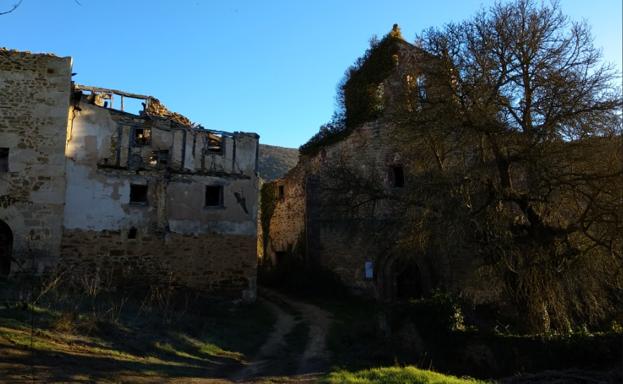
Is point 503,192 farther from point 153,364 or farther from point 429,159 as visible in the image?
point 153,364

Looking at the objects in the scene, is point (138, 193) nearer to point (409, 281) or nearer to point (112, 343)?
point (112, 343)

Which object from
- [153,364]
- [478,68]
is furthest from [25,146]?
[478,68]

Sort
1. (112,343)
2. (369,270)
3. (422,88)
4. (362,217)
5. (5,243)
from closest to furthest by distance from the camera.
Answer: (112,343)
(422,88)
(5,243)
(362,217)
(369,270)

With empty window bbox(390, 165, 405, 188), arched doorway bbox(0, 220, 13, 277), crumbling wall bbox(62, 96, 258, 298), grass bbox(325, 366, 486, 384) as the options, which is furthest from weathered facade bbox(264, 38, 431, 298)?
grass bbox(325, 366, 486, 384)

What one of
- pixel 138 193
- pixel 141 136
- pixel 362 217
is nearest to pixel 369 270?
pixel 362 217

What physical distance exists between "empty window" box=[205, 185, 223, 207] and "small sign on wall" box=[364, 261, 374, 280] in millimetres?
6389

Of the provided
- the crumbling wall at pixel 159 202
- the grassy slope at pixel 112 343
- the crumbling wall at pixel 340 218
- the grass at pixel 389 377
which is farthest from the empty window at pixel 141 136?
the grass at pixel 389 377

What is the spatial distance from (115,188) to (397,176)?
1100cm

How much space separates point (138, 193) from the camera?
16.5m

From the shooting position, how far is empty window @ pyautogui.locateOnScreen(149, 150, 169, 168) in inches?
659

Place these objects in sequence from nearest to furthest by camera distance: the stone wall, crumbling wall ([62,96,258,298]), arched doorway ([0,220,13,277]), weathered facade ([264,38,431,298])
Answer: arched doorway ([0,220,13,277])
the stone wall
crumbling wall ([62,96,258,298])
weathered facade ([264,38,431,298])

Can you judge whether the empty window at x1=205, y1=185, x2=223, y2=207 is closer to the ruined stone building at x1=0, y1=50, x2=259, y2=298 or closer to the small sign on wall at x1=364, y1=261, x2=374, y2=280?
the ruined stone building at x1=0, y1=50, x2=259, y2=298

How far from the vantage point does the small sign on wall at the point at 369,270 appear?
19625 millimetres

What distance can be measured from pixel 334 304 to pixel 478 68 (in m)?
10.7
